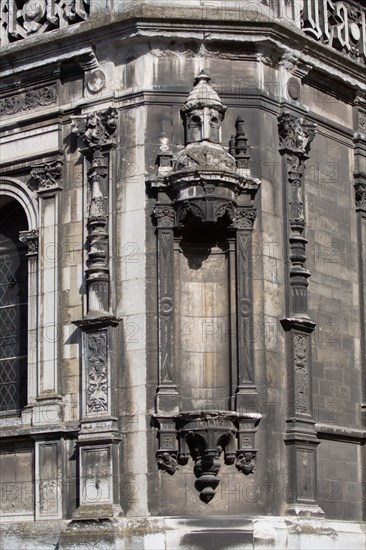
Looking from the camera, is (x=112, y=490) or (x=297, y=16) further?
(x=297, y=16)

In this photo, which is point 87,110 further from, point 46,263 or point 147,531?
point 147,531

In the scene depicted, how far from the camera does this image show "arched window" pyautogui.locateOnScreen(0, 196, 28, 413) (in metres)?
28.8

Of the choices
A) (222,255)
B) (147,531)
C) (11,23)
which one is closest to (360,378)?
(222,255)

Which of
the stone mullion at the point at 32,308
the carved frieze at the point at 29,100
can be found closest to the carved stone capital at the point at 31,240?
the stone mullion at the point at 32,308

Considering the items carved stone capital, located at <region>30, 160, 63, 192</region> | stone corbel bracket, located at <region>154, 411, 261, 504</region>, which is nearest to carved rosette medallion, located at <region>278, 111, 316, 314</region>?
stone corbel bracket, located at <region>154, 411, 261, 504</region>

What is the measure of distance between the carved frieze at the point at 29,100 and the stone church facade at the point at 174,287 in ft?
0.14

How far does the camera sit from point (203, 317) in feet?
88.4

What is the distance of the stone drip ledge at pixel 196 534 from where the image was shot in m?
25.5

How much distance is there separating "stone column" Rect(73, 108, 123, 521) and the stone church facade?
0.04 metres

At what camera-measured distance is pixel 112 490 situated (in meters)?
26.0

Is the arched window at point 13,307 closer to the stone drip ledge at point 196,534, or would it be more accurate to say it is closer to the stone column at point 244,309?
the stone drip ledge at point 196,534

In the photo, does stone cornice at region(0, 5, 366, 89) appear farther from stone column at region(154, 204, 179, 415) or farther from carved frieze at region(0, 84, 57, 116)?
stone column at region(154, 204, 179, 415)

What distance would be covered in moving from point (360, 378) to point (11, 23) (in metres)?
9.22

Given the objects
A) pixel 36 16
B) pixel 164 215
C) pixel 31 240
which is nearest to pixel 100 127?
pixel 164 215
